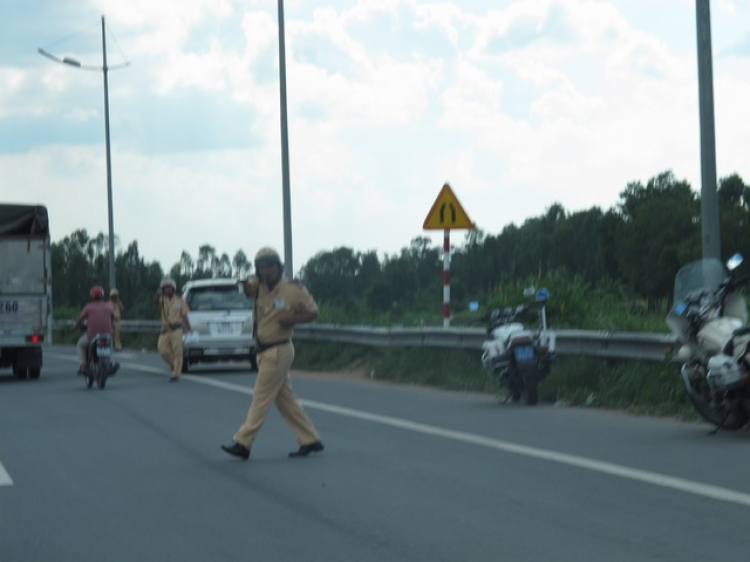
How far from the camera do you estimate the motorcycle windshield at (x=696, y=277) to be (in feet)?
43.9

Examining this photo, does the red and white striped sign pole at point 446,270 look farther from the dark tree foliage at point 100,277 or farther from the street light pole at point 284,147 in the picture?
the dark tree foliage at point 100,277

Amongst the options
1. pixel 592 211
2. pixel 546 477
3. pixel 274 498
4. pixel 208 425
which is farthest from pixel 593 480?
pixel 592 211

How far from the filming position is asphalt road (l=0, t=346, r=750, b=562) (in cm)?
784

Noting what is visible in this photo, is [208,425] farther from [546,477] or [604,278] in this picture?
[604,278]

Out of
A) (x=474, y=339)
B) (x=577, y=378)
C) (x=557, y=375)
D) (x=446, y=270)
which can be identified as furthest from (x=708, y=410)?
(x=446, y=270)

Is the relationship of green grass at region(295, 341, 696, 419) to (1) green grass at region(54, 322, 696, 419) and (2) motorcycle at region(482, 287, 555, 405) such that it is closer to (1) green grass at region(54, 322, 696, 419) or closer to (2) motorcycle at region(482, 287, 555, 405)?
(1) green grass at region(54, 322, 696, 419)

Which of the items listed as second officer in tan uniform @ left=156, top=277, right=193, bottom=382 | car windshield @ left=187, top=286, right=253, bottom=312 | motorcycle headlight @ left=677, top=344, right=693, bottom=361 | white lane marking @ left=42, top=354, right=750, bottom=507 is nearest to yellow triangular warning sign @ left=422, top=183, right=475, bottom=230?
white lane marking @ left=42, top=354, right=750, bottom=507

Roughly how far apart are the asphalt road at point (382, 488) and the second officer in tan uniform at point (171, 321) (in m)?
7.37

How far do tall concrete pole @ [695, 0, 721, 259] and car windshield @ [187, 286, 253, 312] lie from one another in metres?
11.9

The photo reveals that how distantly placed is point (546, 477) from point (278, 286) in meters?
3.14

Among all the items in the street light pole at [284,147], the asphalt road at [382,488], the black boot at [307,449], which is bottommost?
the asphalt road at [382,488]

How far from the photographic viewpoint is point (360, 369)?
82.5ft

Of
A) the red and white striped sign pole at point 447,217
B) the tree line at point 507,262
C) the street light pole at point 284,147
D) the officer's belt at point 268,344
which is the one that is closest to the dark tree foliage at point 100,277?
the tree line at point 507,262

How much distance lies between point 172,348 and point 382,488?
582 inches
